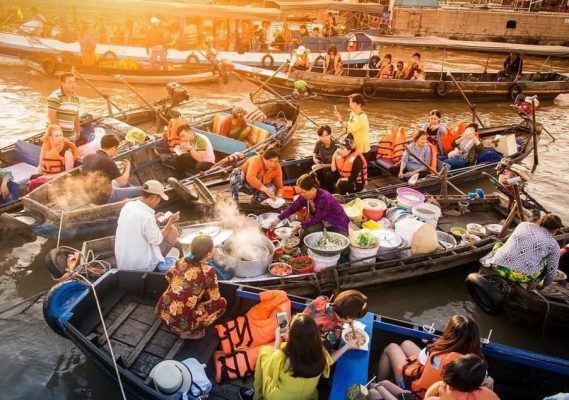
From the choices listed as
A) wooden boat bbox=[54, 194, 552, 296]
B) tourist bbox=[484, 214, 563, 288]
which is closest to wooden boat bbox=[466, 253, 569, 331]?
tourist bbox=[484, 214, 563, 288]

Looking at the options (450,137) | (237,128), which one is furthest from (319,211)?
(450,137)

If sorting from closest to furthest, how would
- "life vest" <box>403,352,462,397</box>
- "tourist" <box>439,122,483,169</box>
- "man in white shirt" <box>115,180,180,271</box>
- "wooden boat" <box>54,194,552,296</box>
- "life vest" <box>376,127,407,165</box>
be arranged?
"life vest" <box>403,352,462,397</box> → "man in white shirt" <box>115,180,180,271</box> → "wooden boat" <box>54,194,552,296</box> → "life vest" <box>376,127,407,165</box> → "tourist" <box>439,122,483,169</box>

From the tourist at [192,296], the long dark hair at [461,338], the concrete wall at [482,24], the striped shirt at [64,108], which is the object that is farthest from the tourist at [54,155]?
the concrete wall at [482,24]

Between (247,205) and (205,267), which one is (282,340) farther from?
(247,205)

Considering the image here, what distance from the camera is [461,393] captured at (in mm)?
3502

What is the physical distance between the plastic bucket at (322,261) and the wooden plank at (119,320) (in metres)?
2.65

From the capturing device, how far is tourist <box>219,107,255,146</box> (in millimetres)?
11167

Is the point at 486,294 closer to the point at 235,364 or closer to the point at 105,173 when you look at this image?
the point at 235,364

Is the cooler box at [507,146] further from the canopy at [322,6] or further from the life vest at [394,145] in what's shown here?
the canopy at [322,6]

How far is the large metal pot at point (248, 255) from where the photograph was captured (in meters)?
6.26

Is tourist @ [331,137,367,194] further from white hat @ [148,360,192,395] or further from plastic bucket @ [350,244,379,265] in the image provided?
white hat @ [148,360,192,395]

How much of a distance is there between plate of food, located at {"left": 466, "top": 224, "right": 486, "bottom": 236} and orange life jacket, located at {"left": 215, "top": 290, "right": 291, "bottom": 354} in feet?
14.5

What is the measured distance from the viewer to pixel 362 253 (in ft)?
22.1

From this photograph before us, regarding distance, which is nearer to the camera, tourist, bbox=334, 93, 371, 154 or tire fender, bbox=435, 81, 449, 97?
tourist, bbox=334, 93, 371, 154
